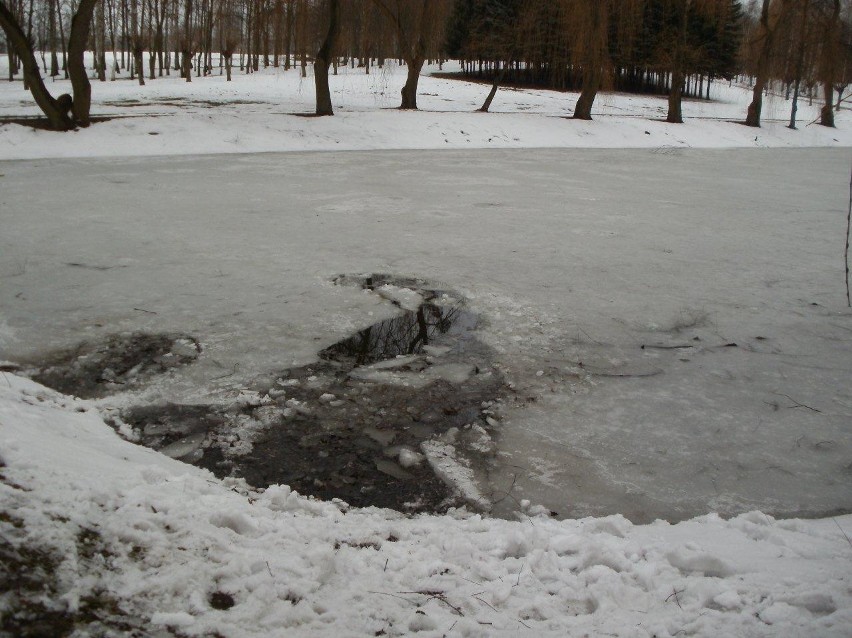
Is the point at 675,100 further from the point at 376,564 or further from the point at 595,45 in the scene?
the point at 376,564

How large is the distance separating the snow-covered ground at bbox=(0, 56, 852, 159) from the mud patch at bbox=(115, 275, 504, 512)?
463 inches

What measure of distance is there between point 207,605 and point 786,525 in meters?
2.12

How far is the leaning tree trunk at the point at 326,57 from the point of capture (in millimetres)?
17703

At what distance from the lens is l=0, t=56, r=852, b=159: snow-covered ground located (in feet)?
47.6

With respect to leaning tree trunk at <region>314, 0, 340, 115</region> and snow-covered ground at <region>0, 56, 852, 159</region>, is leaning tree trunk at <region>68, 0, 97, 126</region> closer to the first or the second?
snow-covered ground at <region>0, 56, 852, 159</region>

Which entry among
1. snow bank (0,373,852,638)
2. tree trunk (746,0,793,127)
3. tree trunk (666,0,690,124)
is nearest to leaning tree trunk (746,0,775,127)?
tree trunk (746,0,793,127)

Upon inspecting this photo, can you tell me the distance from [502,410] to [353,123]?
15617 mm

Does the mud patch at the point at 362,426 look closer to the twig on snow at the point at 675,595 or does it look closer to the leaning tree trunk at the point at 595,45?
the twig on snow at the point at 675,595

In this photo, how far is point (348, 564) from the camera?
84.4 inches

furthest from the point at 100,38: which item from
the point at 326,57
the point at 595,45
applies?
the point at 595,45

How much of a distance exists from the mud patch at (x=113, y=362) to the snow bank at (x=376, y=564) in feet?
3.81

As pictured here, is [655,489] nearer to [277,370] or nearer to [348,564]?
[348,564]

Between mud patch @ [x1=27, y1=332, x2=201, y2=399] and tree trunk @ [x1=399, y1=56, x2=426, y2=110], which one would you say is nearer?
mud patch @ [x1=27, y1=332, x2=201, y2=399]

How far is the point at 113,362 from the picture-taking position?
402cm
